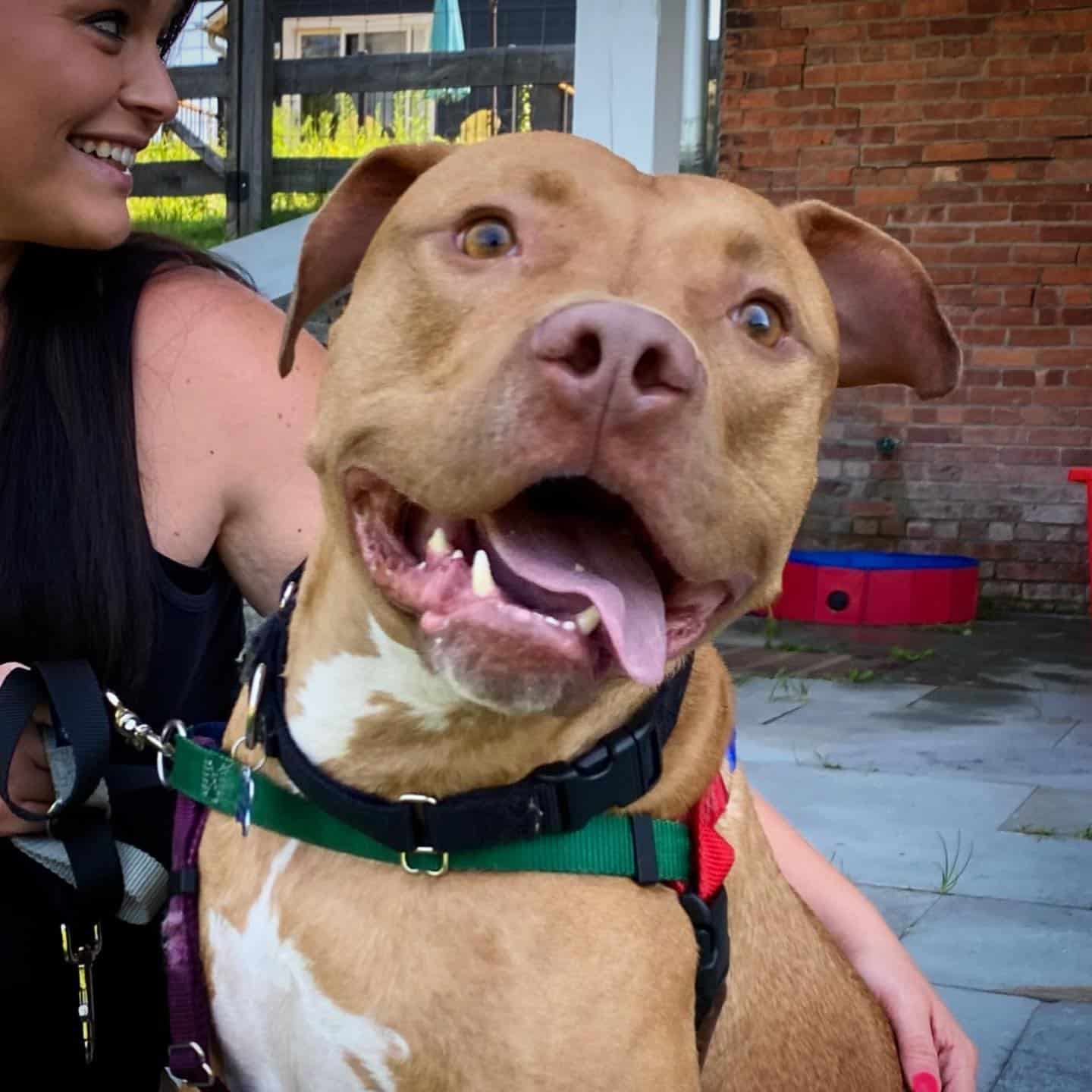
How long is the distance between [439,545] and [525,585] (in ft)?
0.36

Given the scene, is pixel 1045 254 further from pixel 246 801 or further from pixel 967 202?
pixel 246 801

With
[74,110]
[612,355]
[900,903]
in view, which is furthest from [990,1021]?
[74,110]

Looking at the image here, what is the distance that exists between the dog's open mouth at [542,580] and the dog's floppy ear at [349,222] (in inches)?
15.9

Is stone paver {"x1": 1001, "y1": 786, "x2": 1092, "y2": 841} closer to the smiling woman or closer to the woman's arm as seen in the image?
the woman's arm

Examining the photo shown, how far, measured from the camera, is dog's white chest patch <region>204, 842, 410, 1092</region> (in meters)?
2.01

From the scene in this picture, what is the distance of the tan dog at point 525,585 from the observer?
180cm

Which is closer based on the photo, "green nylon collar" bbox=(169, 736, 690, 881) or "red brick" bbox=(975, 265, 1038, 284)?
"green nylon collar" bbox=(169, 736, 690, 881)

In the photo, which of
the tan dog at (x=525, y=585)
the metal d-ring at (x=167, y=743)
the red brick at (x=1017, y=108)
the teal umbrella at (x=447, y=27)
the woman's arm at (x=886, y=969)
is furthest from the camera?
the teal umbrella at (x=447, y=27)

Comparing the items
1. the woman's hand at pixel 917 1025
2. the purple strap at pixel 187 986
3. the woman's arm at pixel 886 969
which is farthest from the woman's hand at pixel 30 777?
the woman's hand at pixel 917 1025

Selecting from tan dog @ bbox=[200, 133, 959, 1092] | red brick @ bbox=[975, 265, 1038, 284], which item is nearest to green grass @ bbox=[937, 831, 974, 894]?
tan dog @ bbox=[200, 133, 959, 1092]

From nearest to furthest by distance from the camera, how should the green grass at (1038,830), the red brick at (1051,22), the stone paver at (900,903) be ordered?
the stone paver at (900,903) < the green grass at (1038,830) < the red brick at (1051,22)

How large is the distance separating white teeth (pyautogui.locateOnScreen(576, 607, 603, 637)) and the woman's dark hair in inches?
39.5

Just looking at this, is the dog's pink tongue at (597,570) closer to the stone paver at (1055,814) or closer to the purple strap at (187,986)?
the purple strap at (187,986)

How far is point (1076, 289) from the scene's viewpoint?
875 cm
